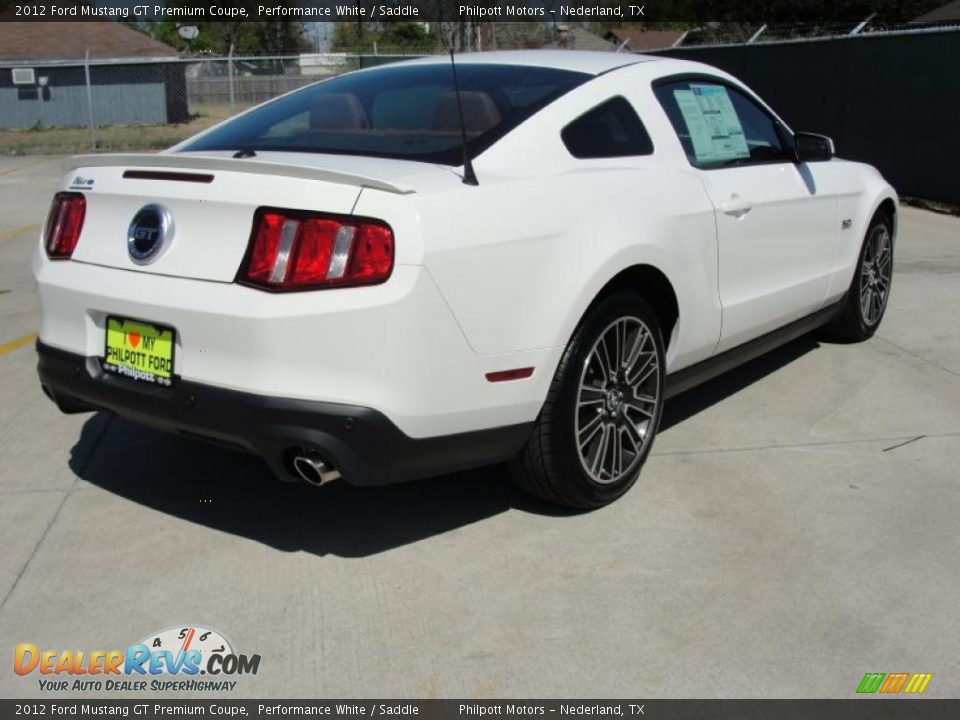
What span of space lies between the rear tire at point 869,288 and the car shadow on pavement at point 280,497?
268cm

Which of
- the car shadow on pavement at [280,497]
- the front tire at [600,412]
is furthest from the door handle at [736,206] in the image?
the car shadow on pavement at [280,497]

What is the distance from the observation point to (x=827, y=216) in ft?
17.2

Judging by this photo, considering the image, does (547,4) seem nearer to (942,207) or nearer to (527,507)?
(942,207)

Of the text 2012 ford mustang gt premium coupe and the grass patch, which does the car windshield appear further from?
the grass patch

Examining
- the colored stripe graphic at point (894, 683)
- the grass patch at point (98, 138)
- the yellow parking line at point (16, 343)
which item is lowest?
the grass patch at point (98, 138)

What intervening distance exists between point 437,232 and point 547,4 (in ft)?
68.3

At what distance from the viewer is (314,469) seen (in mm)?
3143

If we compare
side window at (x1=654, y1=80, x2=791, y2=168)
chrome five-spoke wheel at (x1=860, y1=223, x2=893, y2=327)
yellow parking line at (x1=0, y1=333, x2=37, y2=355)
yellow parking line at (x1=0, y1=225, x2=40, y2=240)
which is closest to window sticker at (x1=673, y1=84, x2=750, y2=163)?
side window at (x1=654, y1=80, x2=791, y2=168)

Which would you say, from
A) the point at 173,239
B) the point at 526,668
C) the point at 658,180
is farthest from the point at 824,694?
the point at 173,239

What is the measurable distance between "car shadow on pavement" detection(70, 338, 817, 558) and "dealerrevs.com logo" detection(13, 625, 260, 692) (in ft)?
2.13

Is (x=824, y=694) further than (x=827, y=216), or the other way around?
(x=827, y=216)

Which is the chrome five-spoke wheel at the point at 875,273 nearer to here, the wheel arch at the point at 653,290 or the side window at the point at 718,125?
the side window at the point at 718,125

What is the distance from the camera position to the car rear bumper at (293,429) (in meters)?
3.04

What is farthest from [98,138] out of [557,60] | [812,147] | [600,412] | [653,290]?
[600,412]
